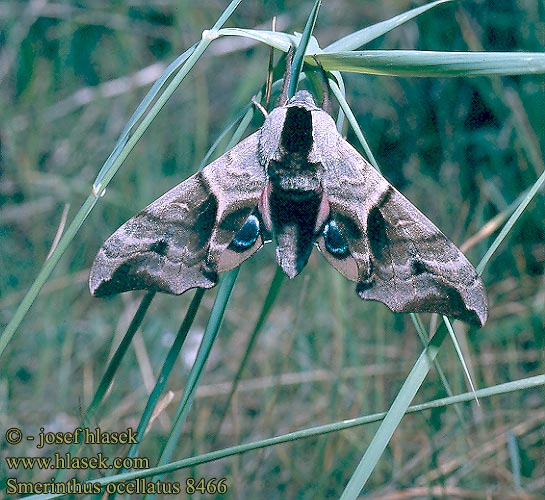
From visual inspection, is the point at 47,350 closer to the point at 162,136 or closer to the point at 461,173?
the point at 162,136

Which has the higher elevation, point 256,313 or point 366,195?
point 366,195

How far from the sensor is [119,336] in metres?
2.99

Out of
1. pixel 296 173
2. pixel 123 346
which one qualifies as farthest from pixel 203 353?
pixel 296 173

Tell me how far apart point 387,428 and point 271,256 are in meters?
2.33

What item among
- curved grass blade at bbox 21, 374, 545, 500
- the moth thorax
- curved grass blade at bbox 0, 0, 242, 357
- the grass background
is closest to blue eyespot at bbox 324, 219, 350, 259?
the moth thorax

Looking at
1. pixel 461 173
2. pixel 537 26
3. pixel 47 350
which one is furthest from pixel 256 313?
pixel 537 26

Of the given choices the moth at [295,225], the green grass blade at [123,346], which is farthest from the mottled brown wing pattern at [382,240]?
the green grass blade at [123,346]

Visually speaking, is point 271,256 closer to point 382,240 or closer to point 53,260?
point 382,240

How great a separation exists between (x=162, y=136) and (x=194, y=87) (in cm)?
44

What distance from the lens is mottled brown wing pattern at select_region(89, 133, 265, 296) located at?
4.97 ft

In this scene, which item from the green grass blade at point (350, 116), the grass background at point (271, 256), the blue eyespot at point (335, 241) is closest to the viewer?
the green grass blade at point (350, 116)

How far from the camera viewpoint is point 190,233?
162 cm

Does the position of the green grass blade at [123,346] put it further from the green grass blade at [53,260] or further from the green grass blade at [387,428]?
the green grass blade at [387,428]

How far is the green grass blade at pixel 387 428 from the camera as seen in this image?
4.14 feet
